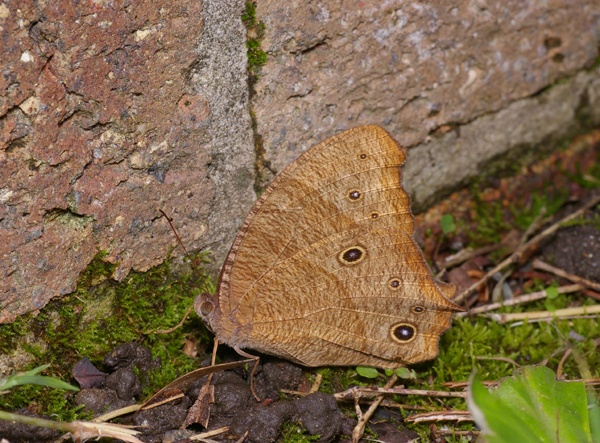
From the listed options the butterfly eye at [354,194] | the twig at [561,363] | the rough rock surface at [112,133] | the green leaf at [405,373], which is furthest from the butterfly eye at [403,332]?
the rough rock surface at [112,133]

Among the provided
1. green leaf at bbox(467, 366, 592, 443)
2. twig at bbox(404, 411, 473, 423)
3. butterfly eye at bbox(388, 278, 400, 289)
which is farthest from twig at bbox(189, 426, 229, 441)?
green leaf at bbox(467, 366, 592, 443)

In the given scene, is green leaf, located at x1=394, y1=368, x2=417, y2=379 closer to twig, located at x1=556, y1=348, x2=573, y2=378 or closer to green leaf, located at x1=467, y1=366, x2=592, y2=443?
green leaf, located at x1=467, y1=366, x2=592, y2=443

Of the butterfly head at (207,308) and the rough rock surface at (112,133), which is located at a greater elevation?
the rough rock surface at (112,133)

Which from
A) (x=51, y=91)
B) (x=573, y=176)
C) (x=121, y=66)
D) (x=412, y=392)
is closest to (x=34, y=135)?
(x=51, y=91)

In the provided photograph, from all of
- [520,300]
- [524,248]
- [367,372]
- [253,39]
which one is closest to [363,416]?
[367,372]

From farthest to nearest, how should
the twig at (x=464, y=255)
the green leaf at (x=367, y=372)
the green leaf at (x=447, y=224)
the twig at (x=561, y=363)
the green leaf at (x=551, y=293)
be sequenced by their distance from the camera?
the green leaf at (x=447, y=224)
the twig at (x=464, y=255)
the green leaf at (x=551, y=293)
the twig at (x=561, y=363)
the green leaf at (x=367, y=372)

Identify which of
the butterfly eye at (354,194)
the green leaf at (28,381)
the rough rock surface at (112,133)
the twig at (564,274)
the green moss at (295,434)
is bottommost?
the twig at (564,274)

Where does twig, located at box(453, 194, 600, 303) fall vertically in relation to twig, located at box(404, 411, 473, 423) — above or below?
below

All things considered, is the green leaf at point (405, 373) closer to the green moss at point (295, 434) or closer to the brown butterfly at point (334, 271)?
the brown butterfly at point (334, 271)
